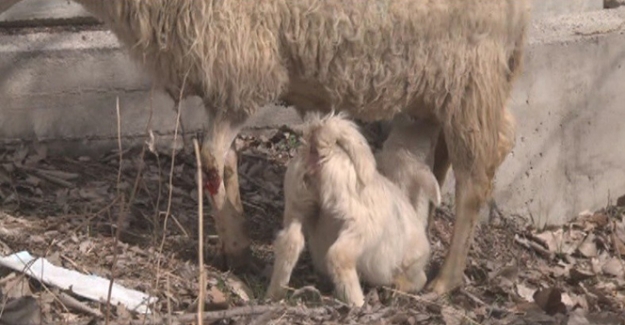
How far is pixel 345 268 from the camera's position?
5.29 meters

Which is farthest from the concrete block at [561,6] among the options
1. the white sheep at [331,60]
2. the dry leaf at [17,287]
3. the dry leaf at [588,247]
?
the dry leaf at [17,287]

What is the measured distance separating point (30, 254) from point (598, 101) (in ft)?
10.6

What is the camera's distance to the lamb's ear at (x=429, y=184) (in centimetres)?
580

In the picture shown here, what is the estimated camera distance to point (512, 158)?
7.19 m

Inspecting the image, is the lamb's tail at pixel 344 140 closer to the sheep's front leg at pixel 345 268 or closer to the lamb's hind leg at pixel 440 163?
the sheep's front leg at pixel 345 268

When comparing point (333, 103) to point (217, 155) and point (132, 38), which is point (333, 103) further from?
point (132, 38)

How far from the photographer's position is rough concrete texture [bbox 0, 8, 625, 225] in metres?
6.62

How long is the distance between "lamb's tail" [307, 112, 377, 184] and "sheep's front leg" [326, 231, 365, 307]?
0.88 ft

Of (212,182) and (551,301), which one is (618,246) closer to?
(551,301)

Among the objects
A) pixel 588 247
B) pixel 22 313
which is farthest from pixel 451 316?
pixel 588 247

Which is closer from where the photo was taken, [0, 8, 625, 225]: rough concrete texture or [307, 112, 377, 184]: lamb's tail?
[307, 112, 377, 184]: lamb's tail

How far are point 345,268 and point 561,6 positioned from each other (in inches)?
116

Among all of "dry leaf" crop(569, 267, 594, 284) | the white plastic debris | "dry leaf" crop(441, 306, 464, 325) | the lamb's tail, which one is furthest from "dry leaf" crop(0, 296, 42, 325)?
"dry leaf" crop(569, 267, 594, 284)

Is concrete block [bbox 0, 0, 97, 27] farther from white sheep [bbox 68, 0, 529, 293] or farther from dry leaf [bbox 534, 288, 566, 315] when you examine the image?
dry leaf [bbox 534, 288, 566, 315]
